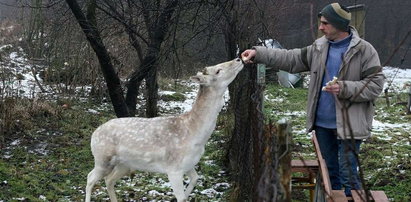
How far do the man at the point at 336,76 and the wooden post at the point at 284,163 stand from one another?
143 centimetres

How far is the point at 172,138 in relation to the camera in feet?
15.2

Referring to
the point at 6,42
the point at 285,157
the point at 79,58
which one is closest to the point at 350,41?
the point at 285,157

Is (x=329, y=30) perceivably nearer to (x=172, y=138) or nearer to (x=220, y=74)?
(x=220, y=74)

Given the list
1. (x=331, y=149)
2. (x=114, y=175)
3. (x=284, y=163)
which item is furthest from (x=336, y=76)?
(x=114, y=175)

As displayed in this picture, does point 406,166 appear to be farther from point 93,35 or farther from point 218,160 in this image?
point 93,35

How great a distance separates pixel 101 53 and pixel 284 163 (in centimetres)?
539

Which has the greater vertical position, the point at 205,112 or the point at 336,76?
the point at 336,76

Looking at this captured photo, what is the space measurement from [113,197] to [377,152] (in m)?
4.08

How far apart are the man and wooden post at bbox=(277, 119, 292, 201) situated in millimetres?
1434

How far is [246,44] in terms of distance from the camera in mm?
5551

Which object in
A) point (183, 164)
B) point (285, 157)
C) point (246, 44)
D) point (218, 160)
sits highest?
point (246, 44)

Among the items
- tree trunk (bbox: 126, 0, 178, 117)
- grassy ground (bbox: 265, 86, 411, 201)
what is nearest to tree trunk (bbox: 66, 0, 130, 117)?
tree trunk (bbox: 126, 0, 178, 117)

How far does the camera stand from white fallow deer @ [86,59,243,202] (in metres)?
4.56

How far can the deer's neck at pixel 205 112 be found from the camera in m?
4.59
